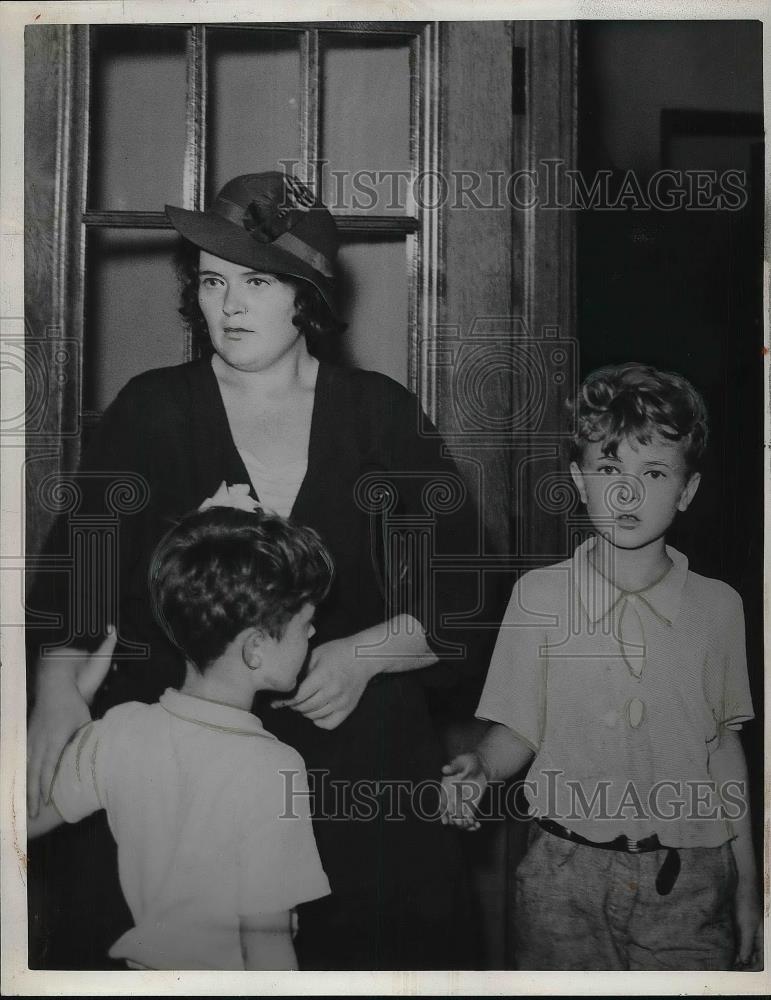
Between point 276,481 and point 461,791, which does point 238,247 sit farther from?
point 461,791

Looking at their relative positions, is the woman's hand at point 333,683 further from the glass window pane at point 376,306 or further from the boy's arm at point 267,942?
the glass window pane at point 376,306

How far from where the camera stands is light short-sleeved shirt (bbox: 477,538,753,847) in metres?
1.37

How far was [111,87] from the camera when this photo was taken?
1395mm

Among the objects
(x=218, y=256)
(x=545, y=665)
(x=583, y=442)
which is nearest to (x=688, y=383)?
(x=583, y=442)

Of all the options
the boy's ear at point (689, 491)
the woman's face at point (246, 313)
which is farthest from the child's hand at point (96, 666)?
the boy's ear at point (689, 491)

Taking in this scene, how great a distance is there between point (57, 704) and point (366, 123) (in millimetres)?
1018

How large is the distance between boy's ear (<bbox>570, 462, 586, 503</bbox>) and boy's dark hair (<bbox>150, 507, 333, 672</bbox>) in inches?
15.5

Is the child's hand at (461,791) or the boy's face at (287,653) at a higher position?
the boy's face at (287,653)

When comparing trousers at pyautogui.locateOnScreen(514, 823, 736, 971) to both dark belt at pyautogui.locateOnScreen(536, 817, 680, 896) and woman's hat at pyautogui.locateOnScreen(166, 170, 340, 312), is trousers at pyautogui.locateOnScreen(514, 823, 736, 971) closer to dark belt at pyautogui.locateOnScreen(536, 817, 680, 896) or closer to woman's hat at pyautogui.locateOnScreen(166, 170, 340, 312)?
dark belt at pyautogui.locateOnScreen(536, 817, 680, 896)

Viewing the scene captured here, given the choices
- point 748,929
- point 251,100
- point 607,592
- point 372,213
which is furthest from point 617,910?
point 251,100

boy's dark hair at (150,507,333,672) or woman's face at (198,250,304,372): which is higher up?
woman's face at (198,250,304,372)

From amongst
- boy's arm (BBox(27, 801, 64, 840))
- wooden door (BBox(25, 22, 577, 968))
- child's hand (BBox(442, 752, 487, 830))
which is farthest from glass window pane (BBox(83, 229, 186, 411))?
child's hand (BBox(442, 752, 487, 830))

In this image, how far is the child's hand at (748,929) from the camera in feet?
4.58

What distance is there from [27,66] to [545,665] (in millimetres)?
1228
